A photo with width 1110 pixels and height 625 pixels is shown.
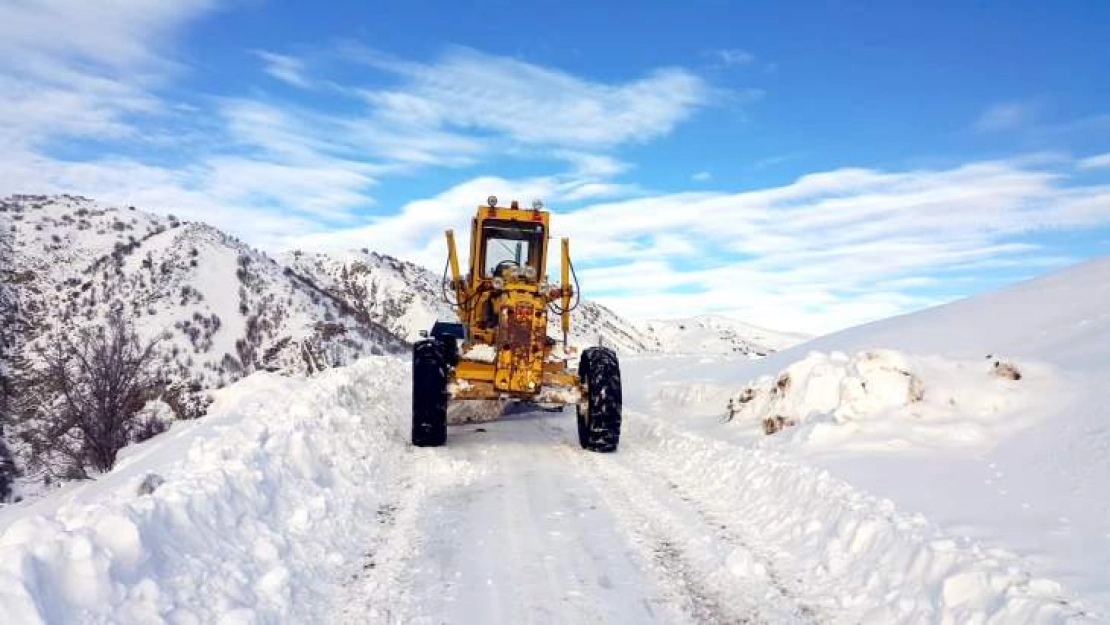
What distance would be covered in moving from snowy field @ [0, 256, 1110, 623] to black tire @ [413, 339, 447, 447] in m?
0.29

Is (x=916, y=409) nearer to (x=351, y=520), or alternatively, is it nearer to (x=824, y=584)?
(x=824, y=584)

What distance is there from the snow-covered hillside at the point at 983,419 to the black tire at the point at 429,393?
400 cm

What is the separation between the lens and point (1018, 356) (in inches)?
392

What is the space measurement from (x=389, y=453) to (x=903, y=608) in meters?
6.54

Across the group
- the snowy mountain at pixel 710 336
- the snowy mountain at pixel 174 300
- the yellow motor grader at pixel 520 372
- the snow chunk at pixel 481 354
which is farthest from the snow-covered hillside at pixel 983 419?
the snowy mountain at pixel 710 336

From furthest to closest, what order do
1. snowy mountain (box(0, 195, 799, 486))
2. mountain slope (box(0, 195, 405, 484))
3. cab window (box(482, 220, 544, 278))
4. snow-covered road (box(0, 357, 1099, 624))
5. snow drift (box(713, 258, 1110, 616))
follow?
1. mountain slope (box(0, 195, 405, 484))
2. snowy mountain (box(0, 195, 799, 486))
3. cab window (box(482, 220, 544, 278))
4. snow drift (box(713, 258, 1110, 616))
5. snow-covered road (box(0, 357, 1099, 624))

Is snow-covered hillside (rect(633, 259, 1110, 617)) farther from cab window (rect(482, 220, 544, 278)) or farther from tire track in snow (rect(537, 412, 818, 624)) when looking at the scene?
cab window (rect(482, 220, 544, 278))

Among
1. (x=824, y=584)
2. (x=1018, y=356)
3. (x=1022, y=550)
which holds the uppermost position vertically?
(x=1018, y=356)

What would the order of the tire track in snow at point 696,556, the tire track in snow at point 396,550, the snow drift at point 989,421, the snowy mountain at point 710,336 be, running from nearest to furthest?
the tire track in snow at point 396,550
the tire track in snow at point 696,556
the snow drift at point 989,421
the snowy mountain at point 710,336

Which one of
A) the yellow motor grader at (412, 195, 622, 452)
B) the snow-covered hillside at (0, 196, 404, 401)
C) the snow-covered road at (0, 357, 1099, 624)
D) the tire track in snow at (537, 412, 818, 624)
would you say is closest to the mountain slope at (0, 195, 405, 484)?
the snow-covered hillside at (0, 196, 404, 401)

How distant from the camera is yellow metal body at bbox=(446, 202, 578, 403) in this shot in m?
10.1

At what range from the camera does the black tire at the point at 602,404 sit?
10.0m

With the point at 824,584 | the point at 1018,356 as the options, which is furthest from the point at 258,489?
the point at 1018,356

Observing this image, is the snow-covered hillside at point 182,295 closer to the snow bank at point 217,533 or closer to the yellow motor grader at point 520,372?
the yellow motor grader at point 520,372
